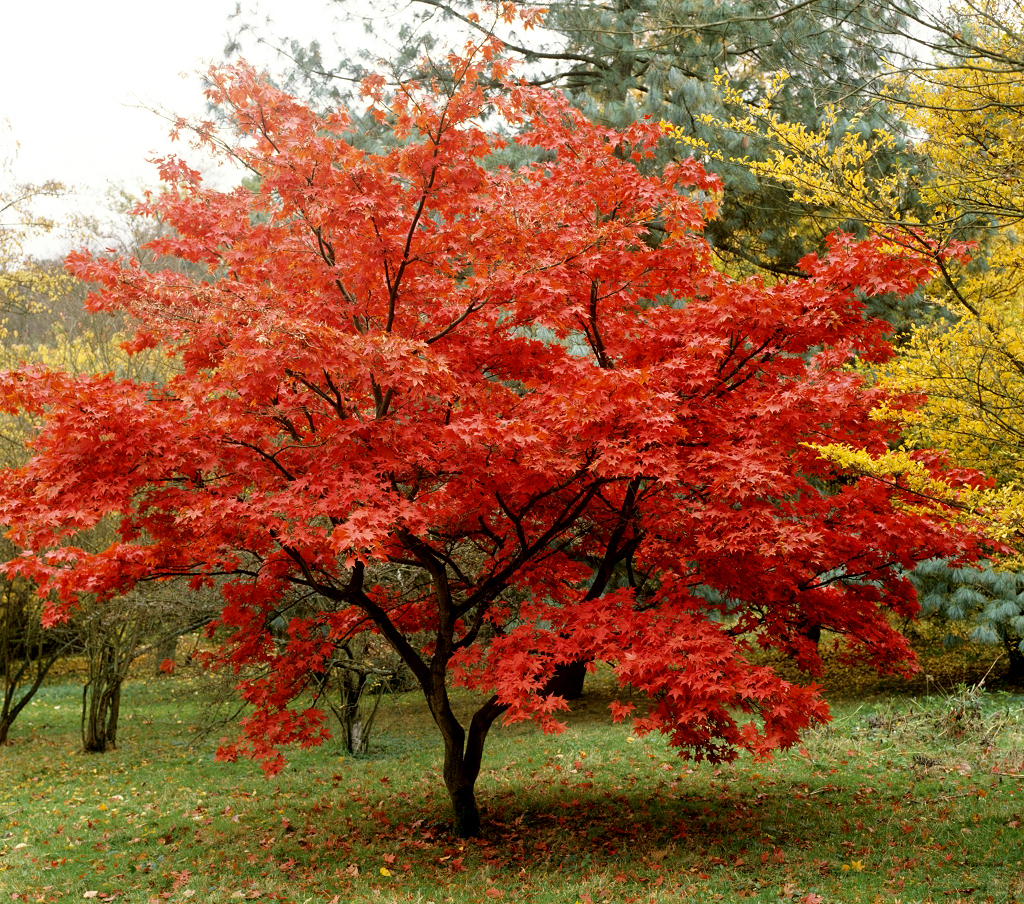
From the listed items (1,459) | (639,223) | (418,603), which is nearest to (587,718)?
(418,603)

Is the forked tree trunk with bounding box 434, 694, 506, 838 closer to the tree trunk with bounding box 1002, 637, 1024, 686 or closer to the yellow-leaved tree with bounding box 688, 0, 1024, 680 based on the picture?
the yellow-leaved tree with bounding box 688, 0, 1024, 680

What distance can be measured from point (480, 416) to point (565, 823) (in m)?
4.27

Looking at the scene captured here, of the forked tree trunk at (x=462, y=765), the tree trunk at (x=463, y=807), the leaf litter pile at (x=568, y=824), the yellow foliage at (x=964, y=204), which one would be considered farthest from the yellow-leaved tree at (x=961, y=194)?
the tree trunk at (x=463, y=807)

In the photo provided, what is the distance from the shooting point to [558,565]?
23.3 ft

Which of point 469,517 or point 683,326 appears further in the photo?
point 469,517

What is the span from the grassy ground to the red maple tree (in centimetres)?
96

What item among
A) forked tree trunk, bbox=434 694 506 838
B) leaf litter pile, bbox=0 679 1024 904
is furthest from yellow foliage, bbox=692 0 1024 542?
forked tree trunk, bbox=434 694 506 838

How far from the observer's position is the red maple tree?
5.20m

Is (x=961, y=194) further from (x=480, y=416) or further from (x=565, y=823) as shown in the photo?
(x=565, y=823)

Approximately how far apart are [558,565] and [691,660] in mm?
2085

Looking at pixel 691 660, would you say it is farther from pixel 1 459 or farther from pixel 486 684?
pixel 1 459

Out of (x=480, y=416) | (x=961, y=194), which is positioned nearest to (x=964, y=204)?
(x=961, y=194)

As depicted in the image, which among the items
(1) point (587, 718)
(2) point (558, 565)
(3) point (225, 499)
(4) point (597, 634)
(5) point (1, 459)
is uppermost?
(5) point (1, 459)

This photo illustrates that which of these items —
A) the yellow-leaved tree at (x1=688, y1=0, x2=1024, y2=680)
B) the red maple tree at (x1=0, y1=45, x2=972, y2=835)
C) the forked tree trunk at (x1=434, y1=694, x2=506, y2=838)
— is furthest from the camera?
the forked tree trunk at (x1=434, y1=694, x2=506, y2=838)
